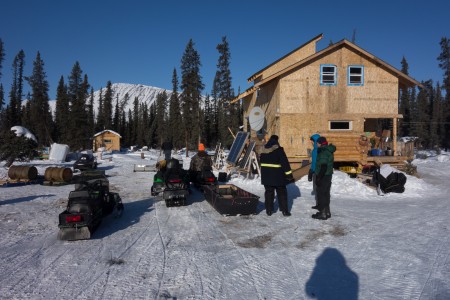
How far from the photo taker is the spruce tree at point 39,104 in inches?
2179

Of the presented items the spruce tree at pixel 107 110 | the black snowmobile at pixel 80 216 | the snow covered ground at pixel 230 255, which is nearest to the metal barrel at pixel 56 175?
the snow covered ground at pixel 230 255

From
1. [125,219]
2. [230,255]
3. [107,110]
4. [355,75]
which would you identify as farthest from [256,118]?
[107,110]

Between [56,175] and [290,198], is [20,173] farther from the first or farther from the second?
[290,198]

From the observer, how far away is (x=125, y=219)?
812cm

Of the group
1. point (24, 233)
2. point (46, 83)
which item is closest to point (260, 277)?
point (24, 233)

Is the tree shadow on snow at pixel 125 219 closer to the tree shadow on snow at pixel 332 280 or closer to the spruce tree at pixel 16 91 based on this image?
the tree shadow on snow at pixel 332 280

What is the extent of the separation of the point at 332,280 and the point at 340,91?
14945 mm

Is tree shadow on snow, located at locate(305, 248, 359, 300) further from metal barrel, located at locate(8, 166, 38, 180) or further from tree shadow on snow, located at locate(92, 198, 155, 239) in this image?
metal barrel, located at locate(8, 166, 38, 180)

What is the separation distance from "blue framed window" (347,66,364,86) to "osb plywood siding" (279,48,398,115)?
18cm

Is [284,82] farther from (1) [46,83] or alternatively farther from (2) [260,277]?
A: (1) [46,83]

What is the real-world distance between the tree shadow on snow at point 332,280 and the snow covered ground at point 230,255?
13mm

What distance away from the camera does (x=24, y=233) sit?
6.89 meters

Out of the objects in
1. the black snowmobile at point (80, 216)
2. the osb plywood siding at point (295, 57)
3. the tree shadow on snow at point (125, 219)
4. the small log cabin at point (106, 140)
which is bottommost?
the tree shadow on snow at point (125, 219)

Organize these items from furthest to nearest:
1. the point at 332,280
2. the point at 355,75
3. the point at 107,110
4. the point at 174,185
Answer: the point at 107,110, the point at 355,75, the point at 174,185, the point at 332,280
